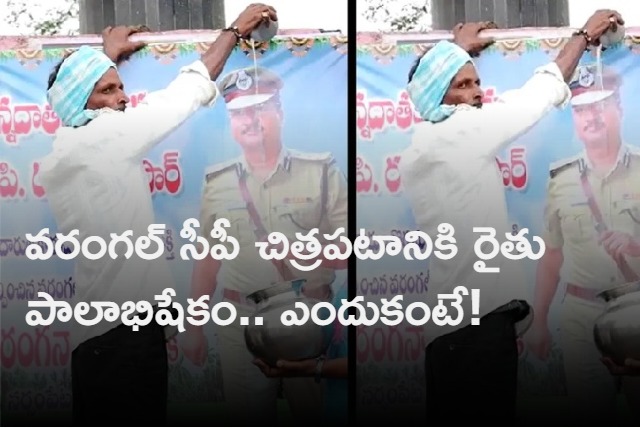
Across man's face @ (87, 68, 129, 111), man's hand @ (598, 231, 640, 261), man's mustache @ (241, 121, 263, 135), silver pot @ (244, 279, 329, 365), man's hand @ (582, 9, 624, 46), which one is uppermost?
man's hand @ (582, 9, 624, 46)

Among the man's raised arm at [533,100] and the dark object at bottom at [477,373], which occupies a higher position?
the man's raised arm at [533,100]

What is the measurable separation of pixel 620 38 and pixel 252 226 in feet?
4.41

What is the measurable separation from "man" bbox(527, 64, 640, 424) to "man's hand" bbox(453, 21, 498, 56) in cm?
32

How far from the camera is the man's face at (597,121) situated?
2.91 metres

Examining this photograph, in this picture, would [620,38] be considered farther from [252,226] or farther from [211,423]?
[211,423]

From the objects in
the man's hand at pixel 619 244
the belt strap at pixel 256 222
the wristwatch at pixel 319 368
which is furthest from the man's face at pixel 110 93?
the man's hand at pixel 619 244

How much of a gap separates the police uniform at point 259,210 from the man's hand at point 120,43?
31 centimetres

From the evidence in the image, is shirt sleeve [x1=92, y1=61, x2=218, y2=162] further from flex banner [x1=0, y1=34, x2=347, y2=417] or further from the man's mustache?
the man's mustache

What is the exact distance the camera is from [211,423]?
298 cm

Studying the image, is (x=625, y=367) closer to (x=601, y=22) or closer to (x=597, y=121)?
(x=597, y=121)

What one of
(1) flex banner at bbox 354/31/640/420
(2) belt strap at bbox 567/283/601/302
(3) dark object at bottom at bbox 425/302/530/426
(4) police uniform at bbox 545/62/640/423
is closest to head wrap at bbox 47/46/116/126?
(1) flex banner at bbox 354/31/640/420

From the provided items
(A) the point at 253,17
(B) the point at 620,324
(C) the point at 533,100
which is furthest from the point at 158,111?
(B) the point at 620,324

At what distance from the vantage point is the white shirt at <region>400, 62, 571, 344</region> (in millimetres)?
2924

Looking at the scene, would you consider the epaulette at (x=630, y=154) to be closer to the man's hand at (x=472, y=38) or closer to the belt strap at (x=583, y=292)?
the belt strap at (x=583, y=292)
